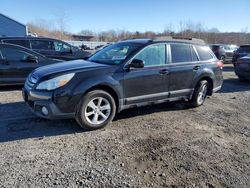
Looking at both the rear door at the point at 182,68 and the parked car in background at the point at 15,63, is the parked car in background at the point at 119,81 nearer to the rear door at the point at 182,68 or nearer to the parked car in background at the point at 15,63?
the rear door at the point at 182,68

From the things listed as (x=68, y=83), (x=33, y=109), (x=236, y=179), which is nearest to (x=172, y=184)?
(x=236, y=179)

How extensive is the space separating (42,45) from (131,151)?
300 inches

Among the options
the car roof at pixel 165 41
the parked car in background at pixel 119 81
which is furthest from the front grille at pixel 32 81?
the car roof at pixel 165 41

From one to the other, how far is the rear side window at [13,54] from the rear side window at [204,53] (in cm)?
503

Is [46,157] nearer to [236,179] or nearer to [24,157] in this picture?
[24,157]

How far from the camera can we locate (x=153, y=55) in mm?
5695

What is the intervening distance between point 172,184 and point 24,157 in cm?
209

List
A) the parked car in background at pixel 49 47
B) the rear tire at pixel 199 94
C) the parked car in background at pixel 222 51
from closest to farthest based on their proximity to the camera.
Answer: the rear tire at pixel 199 94 < the parked car in background at pixel 49 47 < the parked car in background at pixel 222 51

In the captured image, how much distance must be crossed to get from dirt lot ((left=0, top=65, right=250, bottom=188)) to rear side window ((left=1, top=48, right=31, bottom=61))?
216 centimetres

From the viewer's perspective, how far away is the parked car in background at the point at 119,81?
466 centimetres

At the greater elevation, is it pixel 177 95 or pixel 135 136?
pixel 177 95

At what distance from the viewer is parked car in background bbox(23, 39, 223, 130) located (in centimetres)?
466

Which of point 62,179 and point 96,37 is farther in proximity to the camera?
point 96,37

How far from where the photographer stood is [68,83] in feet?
15.2
